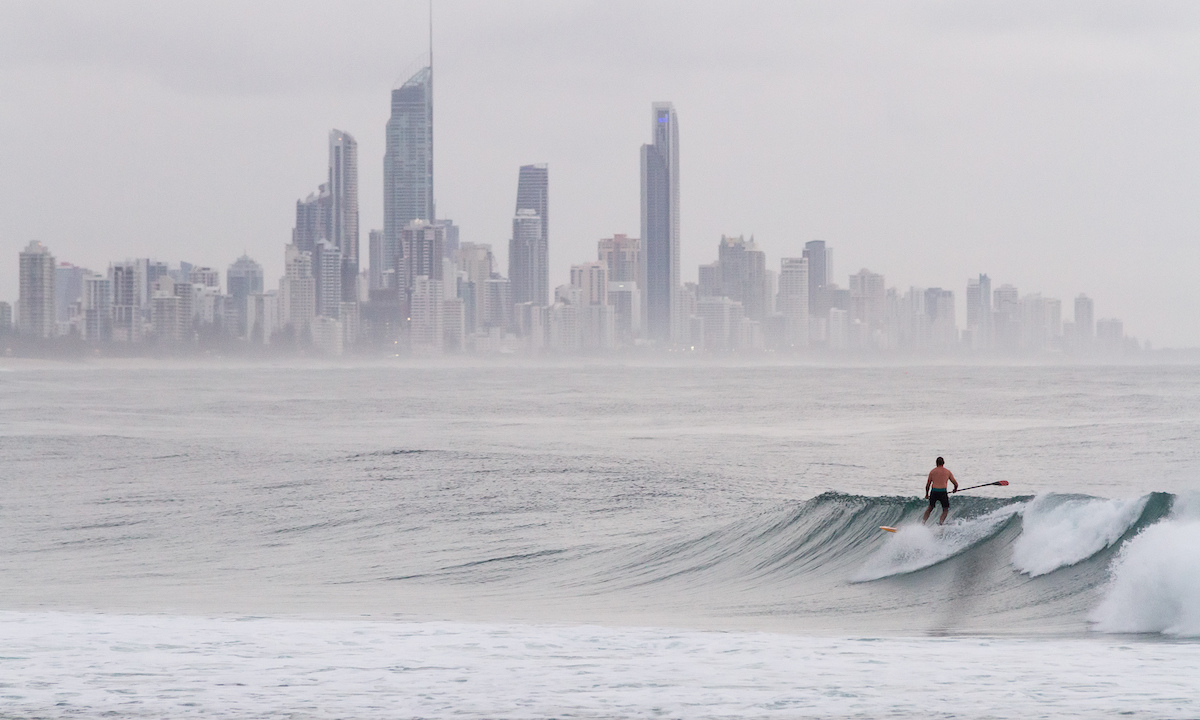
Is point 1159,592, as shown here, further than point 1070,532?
No

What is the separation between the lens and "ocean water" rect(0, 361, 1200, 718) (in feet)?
36.0

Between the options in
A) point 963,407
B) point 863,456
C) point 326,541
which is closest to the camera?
point 326,541

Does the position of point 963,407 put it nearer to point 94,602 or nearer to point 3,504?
point 3,504

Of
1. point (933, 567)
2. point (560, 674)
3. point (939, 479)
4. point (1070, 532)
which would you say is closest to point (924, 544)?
point (933, 567)

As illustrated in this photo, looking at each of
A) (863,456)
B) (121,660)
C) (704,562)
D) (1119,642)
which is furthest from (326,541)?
(863,456)

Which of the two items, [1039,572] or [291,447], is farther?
[291,447]

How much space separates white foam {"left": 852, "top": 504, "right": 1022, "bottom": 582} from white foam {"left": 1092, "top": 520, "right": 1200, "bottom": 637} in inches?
196

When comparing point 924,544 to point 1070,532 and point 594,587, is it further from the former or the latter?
point 594,587

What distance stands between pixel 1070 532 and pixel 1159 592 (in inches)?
226

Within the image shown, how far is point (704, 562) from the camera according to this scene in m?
23.0

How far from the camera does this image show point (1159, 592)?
13.9 m

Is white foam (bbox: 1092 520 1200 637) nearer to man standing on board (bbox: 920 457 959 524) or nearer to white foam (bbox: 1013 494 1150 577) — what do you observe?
white foam (bbox: 1013 494 1150 577)

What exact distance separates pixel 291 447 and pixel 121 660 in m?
47.1

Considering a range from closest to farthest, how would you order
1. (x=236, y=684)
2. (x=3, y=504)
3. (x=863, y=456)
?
(x=236, y=684) → (x=3, y=504) → (x=863, y=456)
